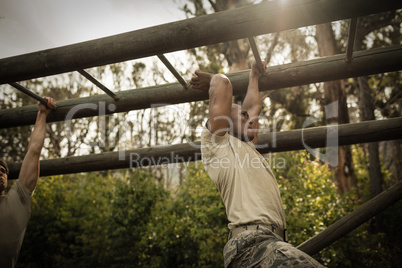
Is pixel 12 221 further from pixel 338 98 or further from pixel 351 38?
pixel 338 98

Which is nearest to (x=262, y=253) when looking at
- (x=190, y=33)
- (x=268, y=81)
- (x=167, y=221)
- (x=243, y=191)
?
(x=243, y=191)

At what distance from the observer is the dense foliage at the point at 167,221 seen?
7.25 m

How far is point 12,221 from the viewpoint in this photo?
2.44 m

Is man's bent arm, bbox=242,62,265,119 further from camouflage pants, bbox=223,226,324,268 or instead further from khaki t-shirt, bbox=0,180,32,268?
khaki t-shirt, bbox=0,180,32,268

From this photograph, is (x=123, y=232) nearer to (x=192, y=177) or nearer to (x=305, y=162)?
(x=192, y=177)

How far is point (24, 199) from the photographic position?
258 centimetres

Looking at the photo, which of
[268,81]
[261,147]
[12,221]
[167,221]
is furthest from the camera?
[167,221]

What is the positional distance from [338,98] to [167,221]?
7.02 metres

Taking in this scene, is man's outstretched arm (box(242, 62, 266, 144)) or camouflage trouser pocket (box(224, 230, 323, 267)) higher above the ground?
man's outstretched arm (box(242, 62, 266, 144))

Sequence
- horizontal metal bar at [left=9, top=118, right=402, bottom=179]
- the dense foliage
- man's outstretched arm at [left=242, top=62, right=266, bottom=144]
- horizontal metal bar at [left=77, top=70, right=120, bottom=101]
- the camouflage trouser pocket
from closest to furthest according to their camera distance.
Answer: the camouflage trouser pocket → horizontal metal bar at [left=77, top=70, right=120, bottom=101] → man's outstretched arm at [left=242, top=62, right=266, bottom=144] → horizontal metal bar at [left=9, top=118, right=402, bottom=179] → the dense foliage

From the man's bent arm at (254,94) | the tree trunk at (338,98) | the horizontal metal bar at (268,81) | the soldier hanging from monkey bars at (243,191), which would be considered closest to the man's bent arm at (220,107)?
the soldier hanging from monkey bars at (243,191)

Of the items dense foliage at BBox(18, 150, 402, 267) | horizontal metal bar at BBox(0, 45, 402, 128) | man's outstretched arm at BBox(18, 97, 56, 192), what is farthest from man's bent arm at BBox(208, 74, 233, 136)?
dense foliage at BBox(18, 150, 402, 267)

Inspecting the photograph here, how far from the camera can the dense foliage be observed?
7.25 m

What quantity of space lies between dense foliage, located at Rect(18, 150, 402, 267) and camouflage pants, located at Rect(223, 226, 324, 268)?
519 cm
